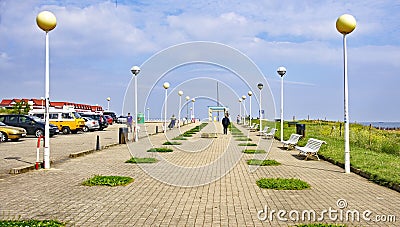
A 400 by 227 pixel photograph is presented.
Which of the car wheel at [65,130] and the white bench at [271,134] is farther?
the car wheel at [65,130]

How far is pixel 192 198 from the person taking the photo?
8875 millimetres

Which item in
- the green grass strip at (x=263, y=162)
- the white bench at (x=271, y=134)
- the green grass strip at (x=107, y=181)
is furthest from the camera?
the white bench at (x=271, y=134)

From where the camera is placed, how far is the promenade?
7.11 m

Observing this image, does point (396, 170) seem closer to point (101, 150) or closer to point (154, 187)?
point (154, 187)

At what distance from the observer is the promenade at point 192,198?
23.3 feet

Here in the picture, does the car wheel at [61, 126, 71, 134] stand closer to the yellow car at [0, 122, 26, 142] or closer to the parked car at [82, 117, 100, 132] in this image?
the parked car at [82, 117, 100, 132]

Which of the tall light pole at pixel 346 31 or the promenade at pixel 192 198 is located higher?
the tall light pole at pixel 346 31

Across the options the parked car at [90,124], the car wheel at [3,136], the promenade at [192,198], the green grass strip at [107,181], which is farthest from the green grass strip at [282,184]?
the parked car at [90,124]

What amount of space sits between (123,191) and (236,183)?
2836 mm

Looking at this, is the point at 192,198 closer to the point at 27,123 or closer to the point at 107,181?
the point at 107,181

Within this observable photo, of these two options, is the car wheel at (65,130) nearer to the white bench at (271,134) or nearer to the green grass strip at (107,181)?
the white bench at (271,134)

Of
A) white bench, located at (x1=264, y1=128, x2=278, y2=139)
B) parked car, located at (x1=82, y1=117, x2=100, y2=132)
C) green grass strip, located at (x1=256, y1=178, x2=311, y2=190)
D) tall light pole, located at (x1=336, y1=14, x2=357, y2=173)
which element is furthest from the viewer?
parked car, located at (x1=82, y1=117, x2=100, y2=132)

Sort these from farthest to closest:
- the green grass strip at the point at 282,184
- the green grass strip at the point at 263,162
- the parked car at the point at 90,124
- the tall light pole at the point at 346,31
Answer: the parked car at the point at 90,124, the green grass strip at the point at 263,162, the tall light pole at the point at 346,31, the green grass strip at the point at 282,184

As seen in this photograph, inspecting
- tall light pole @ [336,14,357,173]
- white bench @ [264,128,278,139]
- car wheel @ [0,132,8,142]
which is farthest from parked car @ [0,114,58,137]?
tall light pole @ [336,14,357,173]
